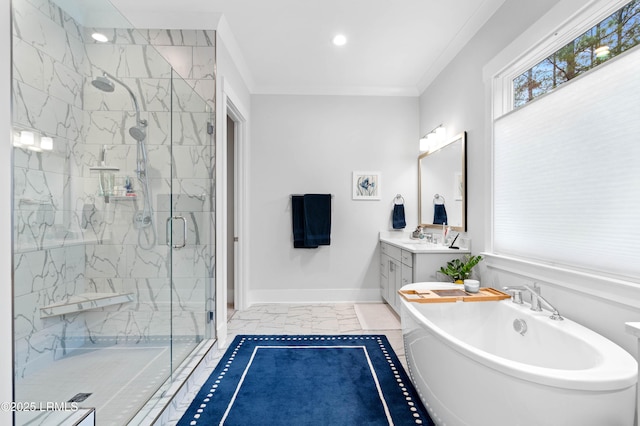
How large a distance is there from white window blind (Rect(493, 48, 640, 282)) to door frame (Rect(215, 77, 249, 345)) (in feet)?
7.25

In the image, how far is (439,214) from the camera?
3174mm

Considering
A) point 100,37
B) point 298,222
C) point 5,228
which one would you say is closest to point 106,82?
point 100,37

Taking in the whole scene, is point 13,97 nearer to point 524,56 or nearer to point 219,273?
point 219,273

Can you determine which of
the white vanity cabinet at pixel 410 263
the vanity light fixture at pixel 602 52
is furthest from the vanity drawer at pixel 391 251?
the vanity light fixture at pixel 602 52

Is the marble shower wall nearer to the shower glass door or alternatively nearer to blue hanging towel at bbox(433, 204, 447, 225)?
the shower glass door

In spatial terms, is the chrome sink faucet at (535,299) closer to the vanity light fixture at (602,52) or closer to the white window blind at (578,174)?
the white window blind at (578,174)

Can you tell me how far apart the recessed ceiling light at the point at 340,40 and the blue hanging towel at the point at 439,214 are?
6.11ft

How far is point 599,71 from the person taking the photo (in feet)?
4.86

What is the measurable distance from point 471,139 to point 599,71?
1107 millimetres

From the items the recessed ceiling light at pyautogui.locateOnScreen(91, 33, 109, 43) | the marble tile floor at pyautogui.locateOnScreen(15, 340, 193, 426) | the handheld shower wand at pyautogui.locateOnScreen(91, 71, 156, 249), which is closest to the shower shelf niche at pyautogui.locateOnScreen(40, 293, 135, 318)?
the marble tile floor at pyautogui.locateOnScreen(15, 340, 193, 426)

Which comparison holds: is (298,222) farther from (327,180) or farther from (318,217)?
(327,180)

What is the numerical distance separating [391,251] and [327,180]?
118 centimetres

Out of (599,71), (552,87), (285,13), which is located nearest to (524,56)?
(552,87)

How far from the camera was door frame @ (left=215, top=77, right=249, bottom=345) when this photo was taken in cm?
252
